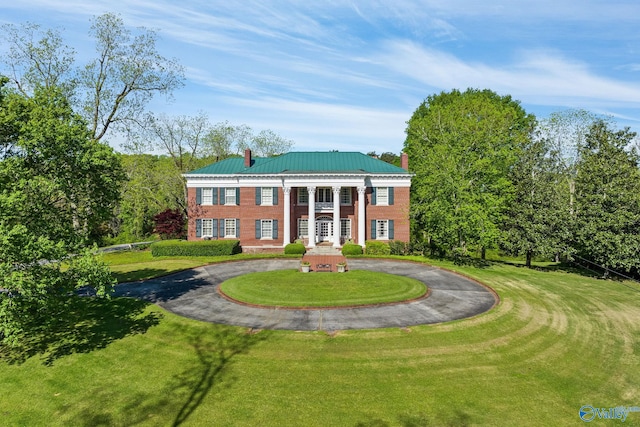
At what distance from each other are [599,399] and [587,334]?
6081 millimetres

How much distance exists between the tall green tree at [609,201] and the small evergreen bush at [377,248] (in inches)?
655

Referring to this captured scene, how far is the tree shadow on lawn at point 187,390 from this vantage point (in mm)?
9648

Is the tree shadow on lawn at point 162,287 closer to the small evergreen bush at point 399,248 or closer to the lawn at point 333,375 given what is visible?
the lawn at point 333,375

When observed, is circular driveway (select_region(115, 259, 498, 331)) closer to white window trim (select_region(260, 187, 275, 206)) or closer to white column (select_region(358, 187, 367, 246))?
white column (select_region(358, 187, 367, 246))

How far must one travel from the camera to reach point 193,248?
35.4m

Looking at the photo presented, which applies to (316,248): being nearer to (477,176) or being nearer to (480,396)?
(477,176)

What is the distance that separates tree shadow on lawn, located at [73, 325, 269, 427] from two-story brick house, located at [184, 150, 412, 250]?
24.4m

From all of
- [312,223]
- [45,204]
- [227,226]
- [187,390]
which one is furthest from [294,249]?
[187,390]

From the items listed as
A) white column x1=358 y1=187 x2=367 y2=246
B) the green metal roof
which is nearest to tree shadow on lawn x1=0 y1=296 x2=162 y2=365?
the green metal roof

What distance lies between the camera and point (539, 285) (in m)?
24.4

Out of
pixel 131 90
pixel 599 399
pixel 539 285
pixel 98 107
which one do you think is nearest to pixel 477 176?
pixel 539 285

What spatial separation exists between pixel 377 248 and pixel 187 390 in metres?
27.9

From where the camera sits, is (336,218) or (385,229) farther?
(385,229)

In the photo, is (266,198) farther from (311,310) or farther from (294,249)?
(311,310)
